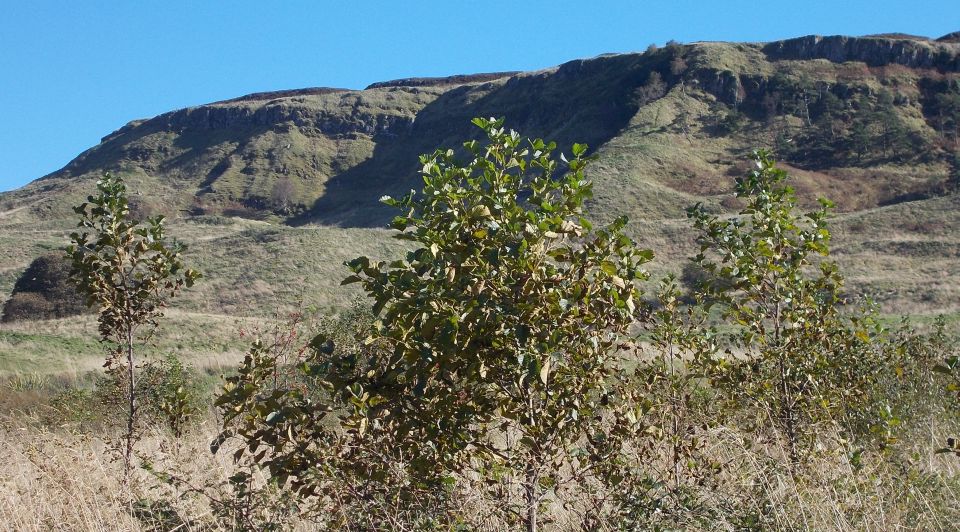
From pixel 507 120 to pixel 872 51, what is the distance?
4101 cm

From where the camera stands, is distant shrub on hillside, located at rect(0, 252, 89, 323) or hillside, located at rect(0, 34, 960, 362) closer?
distant shrub on hillside, located at rect(0, 252, 89, 323)

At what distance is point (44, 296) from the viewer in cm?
3650

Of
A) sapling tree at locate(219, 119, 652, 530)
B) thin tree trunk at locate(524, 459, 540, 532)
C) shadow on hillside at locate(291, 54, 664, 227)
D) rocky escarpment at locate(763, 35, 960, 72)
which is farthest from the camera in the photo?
shadow on hillside at locate(291, 54, 664, 227)

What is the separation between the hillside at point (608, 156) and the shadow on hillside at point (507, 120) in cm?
→ 37

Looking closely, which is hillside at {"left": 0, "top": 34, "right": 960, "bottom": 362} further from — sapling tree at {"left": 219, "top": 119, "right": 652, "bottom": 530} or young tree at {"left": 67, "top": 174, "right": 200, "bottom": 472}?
sapling tree at {"left": 219, "top": 119, "right": 652, "bottom": 530}

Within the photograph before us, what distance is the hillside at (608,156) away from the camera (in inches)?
1757

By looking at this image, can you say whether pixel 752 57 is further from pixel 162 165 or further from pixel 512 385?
pixel 512 385

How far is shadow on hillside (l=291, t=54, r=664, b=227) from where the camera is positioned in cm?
8375

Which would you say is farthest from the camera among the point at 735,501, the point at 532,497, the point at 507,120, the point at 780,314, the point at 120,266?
the point at 507,120

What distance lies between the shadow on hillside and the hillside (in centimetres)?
37

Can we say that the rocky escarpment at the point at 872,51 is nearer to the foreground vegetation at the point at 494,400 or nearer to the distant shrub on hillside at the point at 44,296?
the distant shrub on hillside at the point at 44,296

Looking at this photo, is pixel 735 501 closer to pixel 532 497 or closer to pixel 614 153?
pixel 532 497

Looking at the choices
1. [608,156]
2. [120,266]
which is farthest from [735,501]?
[608,156]

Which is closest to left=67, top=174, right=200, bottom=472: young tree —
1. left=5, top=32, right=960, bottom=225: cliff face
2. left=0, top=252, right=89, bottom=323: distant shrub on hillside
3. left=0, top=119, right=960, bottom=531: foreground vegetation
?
left=0, top=119, right=960, bottom=531: foreground vegetation
